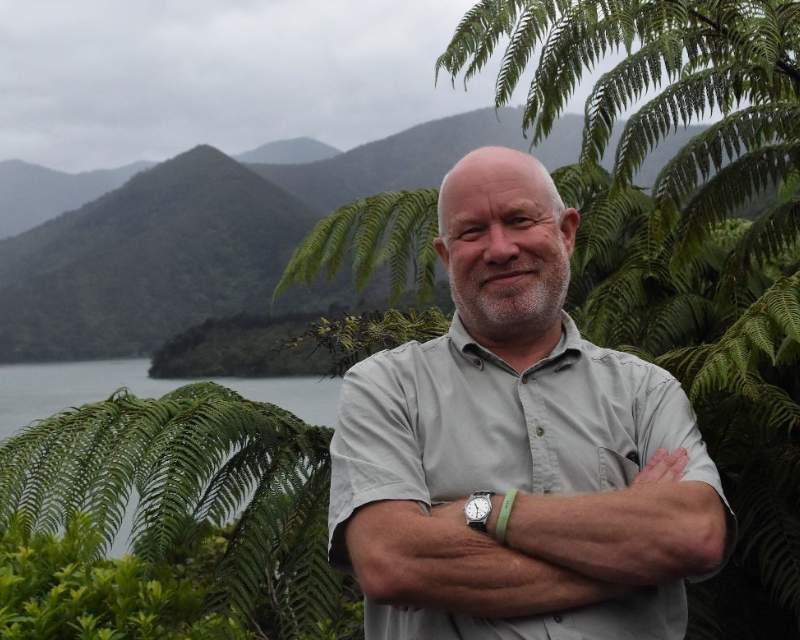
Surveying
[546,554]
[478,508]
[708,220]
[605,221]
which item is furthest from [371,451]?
[605,221]

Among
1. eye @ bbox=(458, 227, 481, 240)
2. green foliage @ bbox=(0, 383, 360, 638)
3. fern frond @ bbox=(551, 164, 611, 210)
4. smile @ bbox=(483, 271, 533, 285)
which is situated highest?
fern frond @ bbox=(551, 164, 611, 210)

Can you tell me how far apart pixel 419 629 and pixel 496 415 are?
0.38 metres

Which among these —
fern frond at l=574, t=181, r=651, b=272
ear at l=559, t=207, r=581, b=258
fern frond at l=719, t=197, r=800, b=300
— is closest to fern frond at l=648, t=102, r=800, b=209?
fern frond at l=719, t=197, r=800, b=300

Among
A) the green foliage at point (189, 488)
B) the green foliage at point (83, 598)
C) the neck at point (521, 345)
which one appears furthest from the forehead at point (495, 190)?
the green foliage at point (83, 598)

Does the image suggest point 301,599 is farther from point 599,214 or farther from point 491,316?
point 599,214

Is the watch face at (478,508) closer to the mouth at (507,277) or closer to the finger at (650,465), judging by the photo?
the finger at (650,465)

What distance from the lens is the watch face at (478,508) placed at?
1.21 m

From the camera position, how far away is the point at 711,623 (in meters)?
1.97

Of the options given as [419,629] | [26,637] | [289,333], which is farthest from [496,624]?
[289,333]

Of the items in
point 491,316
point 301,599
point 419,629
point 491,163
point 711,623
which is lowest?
point 711,623

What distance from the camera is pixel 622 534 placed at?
118 cm

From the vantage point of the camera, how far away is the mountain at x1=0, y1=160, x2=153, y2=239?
6.89 meters

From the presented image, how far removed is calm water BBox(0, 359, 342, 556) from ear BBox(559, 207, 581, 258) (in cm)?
92

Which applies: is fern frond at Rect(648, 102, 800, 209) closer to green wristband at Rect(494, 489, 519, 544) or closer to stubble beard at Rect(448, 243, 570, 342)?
stubble beard at Rect(448, 243, 570, 342)
